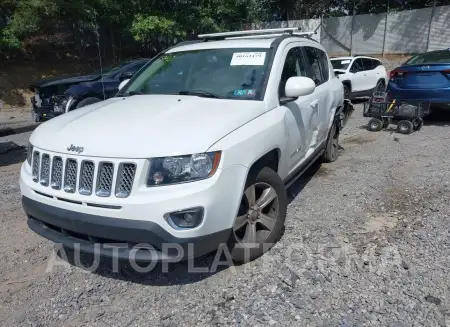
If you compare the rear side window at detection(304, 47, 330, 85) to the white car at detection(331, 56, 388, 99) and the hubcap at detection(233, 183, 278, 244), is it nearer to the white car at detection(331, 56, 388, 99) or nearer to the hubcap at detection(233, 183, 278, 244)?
the hubcap at detection(233, 183, 278, 244)

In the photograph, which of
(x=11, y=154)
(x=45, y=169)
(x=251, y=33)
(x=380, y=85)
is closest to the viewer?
(x=45, y=169)

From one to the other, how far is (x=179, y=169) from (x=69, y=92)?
6.89m

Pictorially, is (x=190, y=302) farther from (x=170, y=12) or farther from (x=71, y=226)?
(x=170, y=12)

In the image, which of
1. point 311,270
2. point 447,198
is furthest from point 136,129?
point 447,198

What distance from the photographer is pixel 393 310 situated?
244cm

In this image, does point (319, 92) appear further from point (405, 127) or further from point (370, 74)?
point (370, 74)

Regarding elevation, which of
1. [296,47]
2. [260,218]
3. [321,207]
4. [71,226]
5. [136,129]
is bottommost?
[321,207]

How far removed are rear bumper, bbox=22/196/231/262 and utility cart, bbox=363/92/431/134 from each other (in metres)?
6.01

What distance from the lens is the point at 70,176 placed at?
258cm

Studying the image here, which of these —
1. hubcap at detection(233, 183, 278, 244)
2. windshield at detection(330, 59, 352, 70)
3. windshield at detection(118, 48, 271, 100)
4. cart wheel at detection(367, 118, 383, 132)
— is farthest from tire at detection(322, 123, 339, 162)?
windshield at detection(330, 59, 352, 70)

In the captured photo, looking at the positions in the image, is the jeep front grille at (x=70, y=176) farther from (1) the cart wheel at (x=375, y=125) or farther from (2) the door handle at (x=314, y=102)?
(1) the cart wheel at (x=375, y=125)

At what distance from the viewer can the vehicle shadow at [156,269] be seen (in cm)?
290

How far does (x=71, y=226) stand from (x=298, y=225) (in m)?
2.10

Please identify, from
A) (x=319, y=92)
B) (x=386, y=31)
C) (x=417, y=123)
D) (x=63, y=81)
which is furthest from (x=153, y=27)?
(x=386, y=31)
